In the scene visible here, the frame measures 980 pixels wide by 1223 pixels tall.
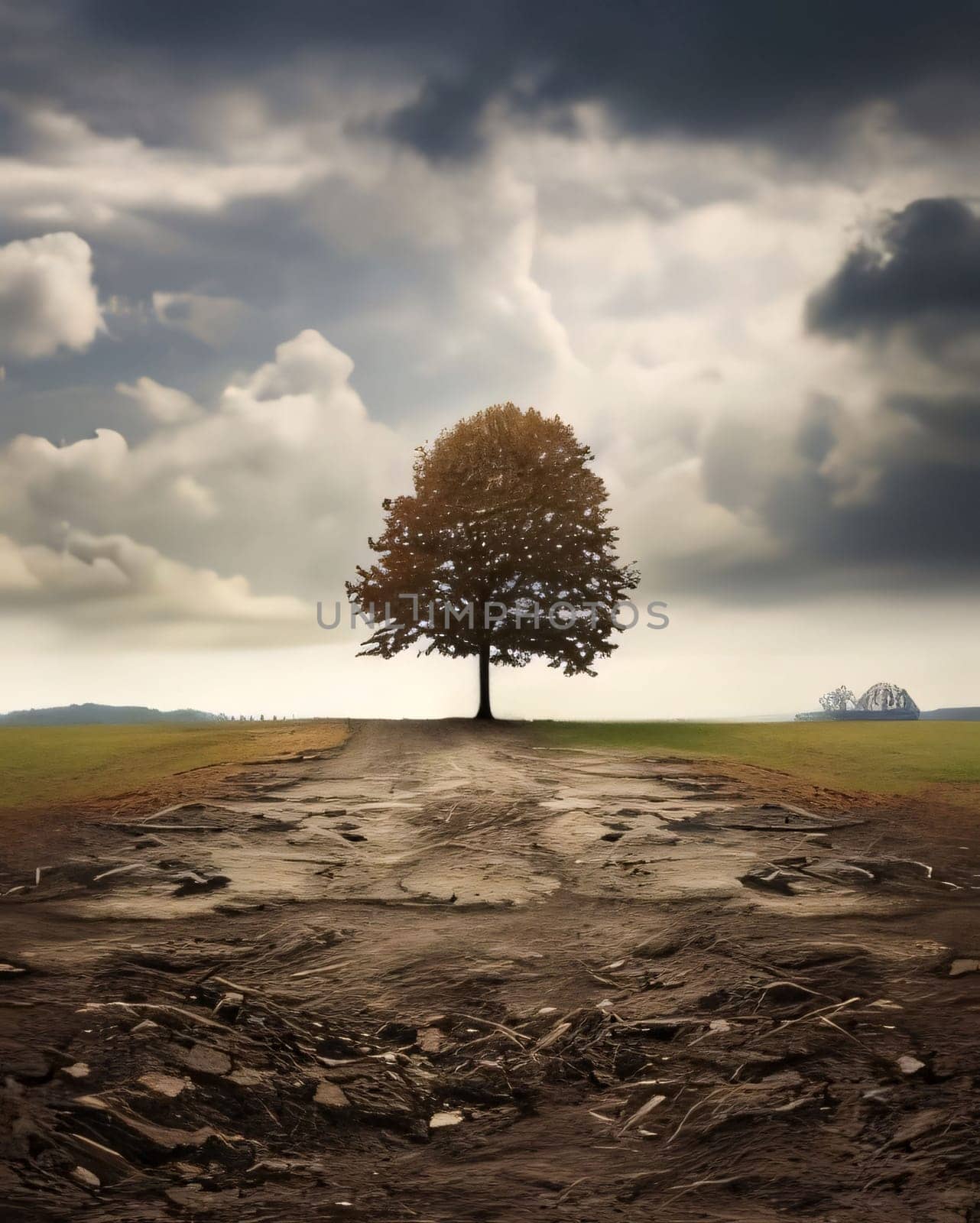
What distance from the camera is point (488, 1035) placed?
4.47 m

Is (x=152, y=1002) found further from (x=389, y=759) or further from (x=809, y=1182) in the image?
(x=389, y=759)

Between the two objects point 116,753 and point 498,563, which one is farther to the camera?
point 498,563

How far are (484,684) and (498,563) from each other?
4.02 m

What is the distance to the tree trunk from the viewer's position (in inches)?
1093

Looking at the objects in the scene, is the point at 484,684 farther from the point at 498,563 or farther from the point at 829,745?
the point at 829,745

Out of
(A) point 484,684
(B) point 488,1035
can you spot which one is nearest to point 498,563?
(A) point 484,684

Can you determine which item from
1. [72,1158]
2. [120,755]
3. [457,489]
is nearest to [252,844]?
[72,1158]

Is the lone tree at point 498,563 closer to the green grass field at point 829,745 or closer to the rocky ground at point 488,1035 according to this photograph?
the green grass field at point 829,745

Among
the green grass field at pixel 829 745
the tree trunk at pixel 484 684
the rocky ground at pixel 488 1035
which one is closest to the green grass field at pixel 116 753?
the rocky ground at pixel 488 1035

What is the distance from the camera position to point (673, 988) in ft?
16.6

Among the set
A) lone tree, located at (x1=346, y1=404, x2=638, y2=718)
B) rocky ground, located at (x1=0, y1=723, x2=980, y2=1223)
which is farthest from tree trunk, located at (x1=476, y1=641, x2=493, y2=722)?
Result: rocky ground, located at (x1=0, y1=723, x2=980, y2=1223)

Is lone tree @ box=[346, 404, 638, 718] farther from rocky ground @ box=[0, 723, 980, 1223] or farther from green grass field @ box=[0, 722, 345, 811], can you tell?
rocky ground @ box=[0, 723, 980, 1223]

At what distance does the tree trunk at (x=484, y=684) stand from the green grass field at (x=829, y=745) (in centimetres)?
231

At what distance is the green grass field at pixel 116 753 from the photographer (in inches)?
521
